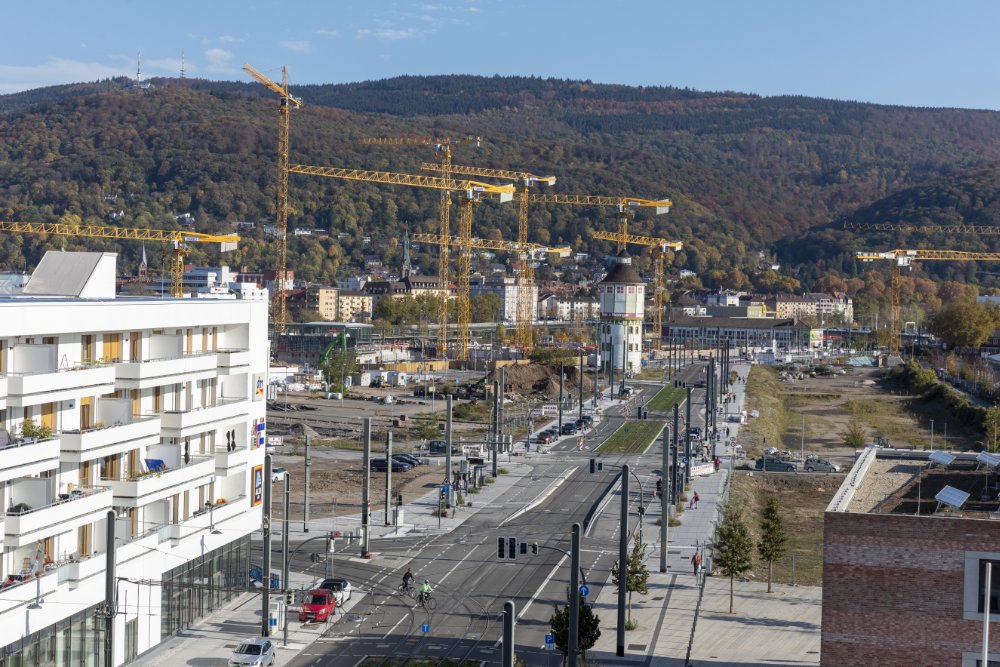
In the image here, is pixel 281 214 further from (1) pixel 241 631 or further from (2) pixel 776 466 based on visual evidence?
(1) pixel 241 631

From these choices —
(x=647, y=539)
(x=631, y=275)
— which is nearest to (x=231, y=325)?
(x=647, y=539)

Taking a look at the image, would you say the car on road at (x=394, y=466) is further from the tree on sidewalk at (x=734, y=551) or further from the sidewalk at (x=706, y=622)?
the tree on sidewalk at (x=734, y=551)

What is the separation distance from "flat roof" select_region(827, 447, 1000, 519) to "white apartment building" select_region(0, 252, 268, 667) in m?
15.0

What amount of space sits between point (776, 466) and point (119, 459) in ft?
134

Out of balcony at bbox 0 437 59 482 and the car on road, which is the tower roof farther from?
balcony at bbox 0 437 59 482

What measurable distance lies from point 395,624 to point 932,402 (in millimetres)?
80044


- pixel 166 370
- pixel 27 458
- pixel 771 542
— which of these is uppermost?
pixel 166 370

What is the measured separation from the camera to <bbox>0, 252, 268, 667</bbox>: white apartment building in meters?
26.5

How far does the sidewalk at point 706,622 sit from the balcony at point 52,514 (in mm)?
11574

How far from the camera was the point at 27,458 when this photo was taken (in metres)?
26.3

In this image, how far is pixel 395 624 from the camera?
112ft

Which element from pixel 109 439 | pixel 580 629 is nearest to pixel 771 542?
pixel 580 629

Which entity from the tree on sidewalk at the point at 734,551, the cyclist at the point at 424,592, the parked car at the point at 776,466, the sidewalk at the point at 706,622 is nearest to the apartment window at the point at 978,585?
the sidewalk at the point at 706,622

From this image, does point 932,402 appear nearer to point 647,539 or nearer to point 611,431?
point 611,431
